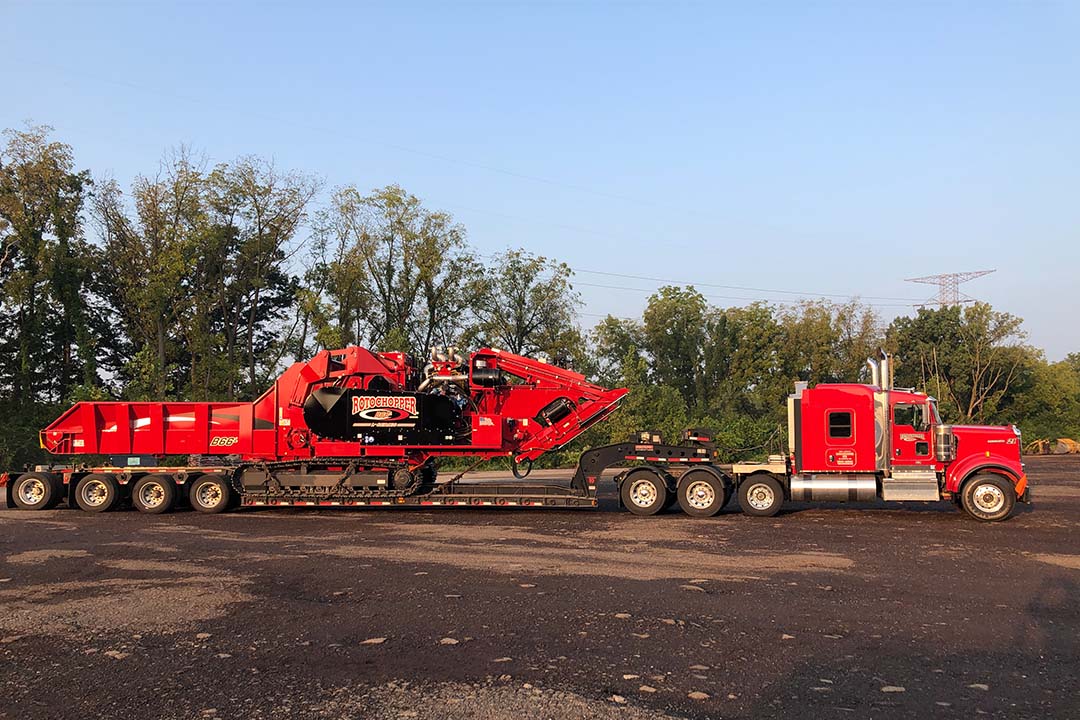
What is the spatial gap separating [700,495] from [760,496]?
120 centimetres

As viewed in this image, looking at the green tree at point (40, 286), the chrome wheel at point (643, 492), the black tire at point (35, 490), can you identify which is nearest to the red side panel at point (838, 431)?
the chrome wheel at point (643, 492)

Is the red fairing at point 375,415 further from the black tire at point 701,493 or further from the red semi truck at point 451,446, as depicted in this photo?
the black tire at point 701,493

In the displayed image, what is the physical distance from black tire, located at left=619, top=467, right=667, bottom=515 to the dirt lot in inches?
97.0

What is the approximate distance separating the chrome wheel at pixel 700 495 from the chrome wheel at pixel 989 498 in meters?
4.89

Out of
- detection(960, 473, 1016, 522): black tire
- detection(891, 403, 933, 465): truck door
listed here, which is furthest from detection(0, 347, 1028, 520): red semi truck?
detection(960, 473, 1016, 522): black tire

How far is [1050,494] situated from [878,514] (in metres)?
8.61

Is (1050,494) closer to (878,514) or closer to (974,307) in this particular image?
(878,514)

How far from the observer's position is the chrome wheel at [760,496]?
55.4ft

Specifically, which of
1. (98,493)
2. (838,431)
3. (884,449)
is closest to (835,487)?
(838,431)

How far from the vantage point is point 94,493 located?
18.3 metres

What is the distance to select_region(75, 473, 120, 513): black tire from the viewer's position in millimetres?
18266

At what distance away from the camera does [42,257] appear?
38625 millimetres

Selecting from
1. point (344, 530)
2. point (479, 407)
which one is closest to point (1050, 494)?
point (479, 407)

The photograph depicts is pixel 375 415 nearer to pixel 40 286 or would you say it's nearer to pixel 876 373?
pixel 876 373
